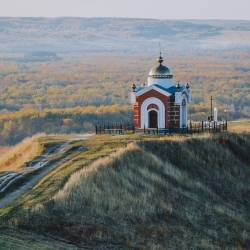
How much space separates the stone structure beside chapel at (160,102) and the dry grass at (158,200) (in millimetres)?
3075

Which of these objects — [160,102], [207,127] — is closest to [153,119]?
[160,102]

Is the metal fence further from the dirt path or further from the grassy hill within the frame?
the dirt path

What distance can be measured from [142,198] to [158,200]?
27.6 inches

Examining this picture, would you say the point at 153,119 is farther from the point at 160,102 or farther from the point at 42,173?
the point at 42,173

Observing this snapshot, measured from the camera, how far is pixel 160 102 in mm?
38750

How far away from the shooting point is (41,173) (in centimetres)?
2902

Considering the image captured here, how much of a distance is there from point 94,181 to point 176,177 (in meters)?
4.97

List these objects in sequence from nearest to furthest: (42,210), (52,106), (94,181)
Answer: (42,210) < (94,181) < (52,106)

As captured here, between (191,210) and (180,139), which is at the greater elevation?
(180,139)

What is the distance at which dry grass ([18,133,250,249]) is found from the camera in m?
23.8

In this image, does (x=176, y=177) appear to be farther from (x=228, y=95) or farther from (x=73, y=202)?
(x=228, y=95)

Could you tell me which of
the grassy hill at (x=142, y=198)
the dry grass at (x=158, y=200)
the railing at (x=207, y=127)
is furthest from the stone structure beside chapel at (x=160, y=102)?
the dry grass at (x=158, y=200)

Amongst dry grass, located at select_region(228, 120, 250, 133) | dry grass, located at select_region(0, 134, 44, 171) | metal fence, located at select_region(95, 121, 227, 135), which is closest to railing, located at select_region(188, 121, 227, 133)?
metal fence, located at select_region(95, 121, 227, 135)

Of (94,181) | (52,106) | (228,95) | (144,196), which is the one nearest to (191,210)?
(144,196)
